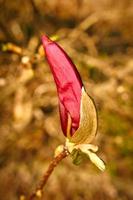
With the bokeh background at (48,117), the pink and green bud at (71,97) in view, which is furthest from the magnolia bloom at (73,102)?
the bokeh background at (48,117)

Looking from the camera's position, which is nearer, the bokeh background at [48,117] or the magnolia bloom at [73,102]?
the magnolia bloom at [73,102]

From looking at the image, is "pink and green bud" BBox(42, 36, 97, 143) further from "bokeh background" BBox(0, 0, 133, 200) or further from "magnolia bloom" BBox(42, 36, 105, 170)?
"bokeh background" BBox(0, 0, 133, 200)

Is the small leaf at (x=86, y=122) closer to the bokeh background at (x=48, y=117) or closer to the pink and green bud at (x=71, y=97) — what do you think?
the pink and green bud at (x=71, y=97)

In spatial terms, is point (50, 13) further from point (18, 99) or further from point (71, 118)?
point (71, 118)

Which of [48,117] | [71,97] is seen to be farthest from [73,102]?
[48,117]

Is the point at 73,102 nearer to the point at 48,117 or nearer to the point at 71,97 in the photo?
the point at 71,97

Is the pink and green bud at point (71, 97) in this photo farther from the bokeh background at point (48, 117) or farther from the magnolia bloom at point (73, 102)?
the bokeh background at point (48, 117)

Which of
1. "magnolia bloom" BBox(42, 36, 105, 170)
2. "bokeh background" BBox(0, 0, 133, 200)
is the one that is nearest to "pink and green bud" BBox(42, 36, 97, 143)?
"magnolia bloom" BBox(42, 36, 105, 170)
